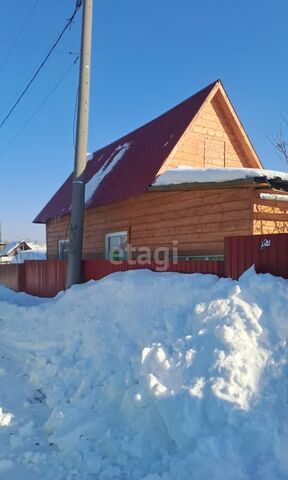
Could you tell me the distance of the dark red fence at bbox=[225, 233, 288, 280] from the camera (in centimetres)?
522

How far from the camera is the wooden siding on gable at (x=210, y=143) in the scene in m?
10.2

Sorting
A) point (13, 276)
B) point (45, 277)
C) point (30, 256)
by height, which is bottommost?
point (30, 256)

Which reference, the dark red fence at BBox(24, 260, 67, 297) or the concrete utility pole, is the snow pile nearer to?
the dark red fence at BBox(24, 260, 67, 297)

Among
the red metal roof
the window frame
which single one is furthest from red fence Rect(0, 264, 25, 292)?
the window frame

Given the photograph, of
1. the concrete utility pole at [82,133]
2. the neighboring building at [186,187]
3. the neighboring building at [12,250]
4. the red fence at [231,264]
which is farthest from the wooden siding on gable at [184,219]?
the neighboring building at [12,250]

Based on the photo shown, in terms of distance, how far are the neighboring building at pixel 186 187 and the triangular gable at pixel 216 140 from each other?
0.03m

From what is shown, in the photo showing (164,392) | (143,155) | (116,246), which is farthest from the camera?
(116,246)

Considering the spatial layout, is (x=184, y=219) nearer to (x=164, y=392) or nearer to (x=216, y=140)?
(x=216, y=140)

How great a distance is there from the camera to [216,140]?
10734mm

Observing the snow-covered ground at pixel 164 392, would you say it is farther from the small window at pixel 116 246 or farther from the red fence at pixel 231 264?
the small window at pixel 116 246

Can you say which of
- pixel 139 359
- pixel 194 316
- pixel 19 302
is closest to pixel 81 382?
pixel 139 359

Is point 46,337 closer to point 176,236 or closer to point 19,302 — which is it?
point 176,236

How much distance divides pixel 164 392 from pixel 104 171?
403 inches

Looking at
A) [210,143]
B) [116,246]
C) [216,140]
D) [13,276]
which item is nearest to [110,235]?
[116,246]
